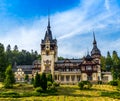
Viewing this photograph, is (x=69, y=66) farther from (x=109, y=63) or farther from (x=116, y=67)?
(x=109, y=63)

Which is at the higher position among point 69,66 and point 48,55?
point 48,55

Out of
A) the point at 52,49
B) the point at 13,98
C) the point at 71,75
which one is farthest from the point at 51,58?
the point at 13,98

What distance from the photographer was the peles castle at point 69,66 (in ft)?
276

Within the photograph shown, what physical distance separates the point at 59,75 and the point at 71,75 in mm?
4505

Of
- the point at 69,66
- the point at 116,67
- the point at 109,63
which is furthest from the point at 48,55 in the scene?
the point at 109,63

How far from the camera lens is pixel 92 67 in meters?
84.0

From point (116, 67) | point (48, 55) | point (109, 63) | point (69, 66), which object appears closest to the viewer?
point (69, 66)

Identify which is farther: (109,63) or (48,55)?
(109,63)

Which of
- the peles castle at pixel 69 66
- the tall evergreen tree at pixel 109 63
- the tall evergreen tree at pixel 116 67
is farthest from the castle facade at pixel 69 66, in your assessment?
the tall evergreen tree at pixel 109 63

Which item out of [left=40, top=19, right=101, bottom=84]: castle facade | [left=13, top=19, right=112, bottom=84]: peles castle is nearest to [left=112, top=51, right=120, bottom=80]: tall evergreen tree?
[left=13, top=19, right=112, bottom=84]: peles castle

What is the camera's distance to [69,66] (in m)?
87.6

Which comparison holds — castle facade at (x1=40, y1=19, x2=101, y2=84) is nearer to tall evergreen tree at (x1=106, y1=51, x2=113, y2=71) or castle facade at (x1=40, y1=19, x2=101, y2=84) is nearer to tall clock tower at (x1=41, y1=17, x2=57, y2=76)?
tall clock tower at (x1=41, y1=17, x2=57, y2=76)

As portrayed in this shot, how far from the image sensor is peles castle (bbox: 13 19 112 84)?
84.1 m

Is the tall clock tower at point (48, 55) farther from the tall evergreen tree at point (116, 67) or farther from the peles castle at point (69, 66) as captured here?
the tall evergreen tree at point (116, 67)
